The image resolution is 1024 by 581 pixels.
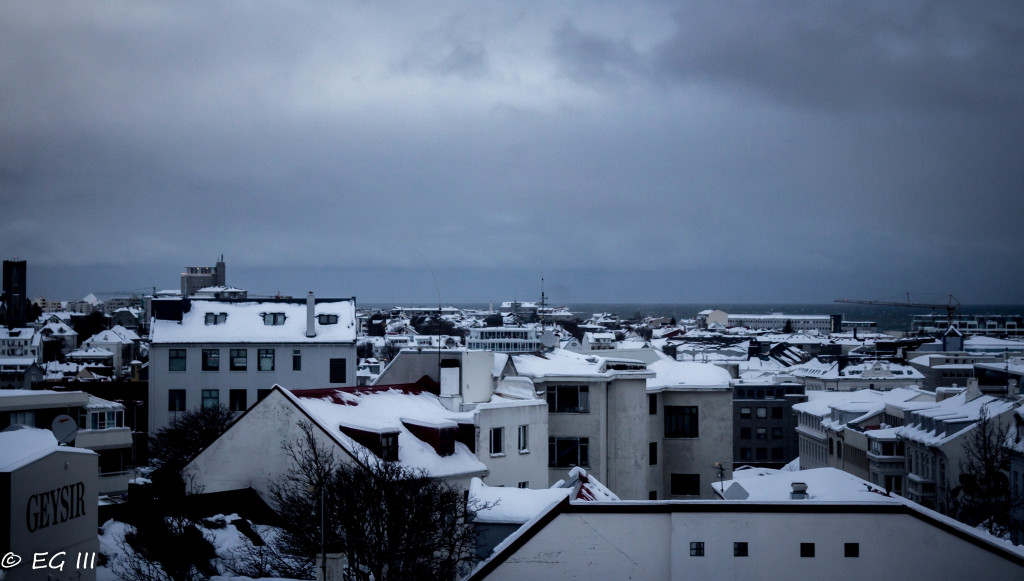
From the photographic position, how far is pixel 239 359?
6047 centimetres

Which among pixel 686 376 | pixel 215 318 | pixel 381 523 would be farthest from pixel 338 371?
pixel 381 523

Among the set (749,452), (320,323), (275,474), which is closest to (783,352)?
(749,452)

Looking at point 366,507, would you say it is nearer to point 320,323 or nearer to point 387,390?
point 387,390

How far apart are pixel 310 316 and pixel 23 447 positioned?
45.6 metres

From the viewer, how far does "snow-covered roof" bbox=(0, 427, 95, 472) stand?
51.6 feet

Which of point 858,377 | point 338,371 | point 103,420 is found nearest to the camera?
point 103,420

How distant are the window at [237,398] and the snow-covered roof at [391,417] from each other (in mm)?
26461

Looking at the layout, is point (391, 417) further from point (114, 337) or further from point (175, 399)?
point (114, 337)

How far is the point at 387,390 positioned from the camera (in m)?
35.7

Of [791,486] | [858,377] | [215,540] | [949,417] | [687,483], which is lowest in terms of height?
[858,377]

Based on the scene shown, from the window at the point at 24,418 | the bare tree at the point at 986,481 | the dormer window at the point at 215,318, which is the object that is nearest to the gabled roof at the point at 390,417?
the window at the point at 24,418

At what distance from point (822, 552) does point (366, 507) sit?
32.5 feet

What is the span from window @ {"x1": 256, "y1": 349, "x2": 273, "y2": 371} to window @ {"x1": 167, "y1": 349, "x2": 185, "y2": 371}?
424 centimetres

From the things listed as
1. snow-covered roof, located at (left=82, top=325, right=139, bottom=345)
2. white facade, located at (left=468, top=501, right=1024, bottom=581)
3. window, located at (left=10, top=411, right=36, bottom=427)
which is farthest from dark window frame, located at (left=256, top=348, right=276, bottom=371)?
snow-covered roof, located at (left=82, top=325, right=139, bottom=345)
